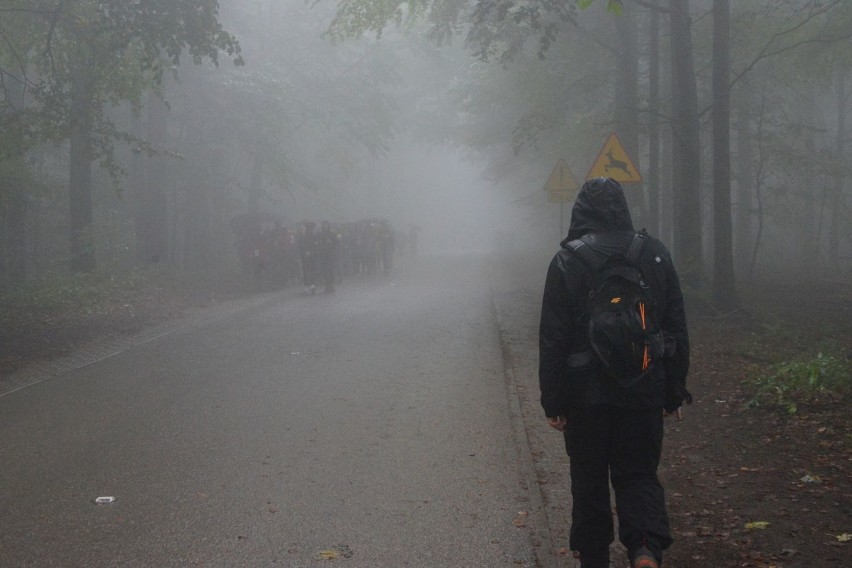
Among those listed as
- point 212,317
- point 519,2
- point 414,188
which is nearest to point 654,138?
point 519,2

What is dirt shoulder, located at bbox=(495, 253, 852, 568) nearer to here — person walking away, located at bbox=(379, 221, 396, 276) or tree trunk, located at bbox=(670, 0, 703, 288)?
tree trunk, located at bbox=(670, 0, 703, 288)

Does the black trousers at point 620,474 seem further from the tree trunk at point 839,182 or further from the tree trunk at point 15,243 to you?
the tree trunk at point 839,182

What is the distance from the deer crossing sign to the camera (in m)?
15.1

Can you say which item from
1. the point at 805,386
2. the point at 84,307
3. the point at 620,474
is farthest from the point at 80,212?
the point at 620,474

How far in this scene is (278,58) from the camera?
35375 mm

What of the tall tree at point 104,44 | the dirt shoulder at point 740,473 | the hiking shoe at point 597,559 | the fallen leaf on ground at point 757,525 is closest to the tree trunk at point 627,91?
the dirt shoulder at point 740,473

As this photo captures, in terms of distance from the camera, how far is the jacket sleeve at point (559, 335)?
14.0 feet

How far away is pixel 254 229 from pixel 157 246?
150 inches

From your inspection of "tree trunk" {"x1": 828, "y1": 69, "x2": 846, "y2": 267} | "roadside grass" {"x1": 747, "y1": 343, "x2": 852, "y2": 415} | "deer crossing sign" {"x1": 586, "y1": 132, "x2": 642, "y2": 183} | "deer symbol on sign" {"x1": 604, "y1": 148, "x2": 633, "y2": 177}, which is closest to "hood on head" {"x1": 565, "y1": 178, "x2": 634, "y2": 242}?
"roadside grass" {"x1": 747, "y1": 343, "x2": 852, "y2": 415}

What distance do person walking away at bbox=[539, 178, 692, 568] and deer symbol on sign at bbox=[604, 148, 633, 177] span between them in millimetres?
11025

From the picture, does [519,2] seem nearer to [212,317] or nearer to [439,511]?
[212,317]

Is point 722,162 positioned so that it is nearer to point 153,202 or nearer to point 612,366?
point 612,366

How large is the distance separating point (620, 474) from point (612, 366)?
56 cm

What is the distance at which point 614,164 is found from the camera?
597 inches
